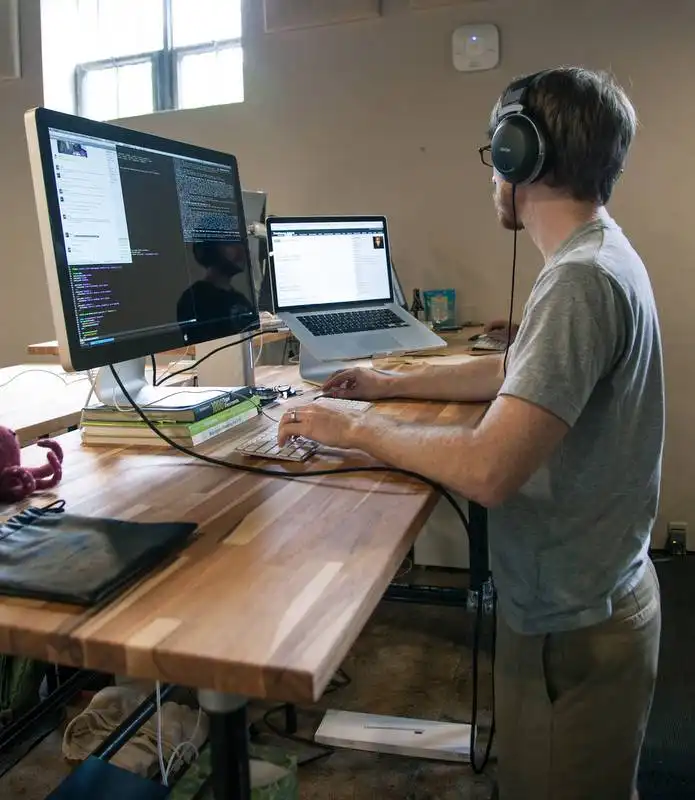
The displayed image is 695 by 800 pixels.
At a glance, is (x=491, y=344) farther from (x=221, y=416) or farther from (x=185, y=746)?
(x=185, y=746)

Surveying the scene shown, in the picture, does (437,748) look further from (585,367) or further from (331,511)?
(585,367)

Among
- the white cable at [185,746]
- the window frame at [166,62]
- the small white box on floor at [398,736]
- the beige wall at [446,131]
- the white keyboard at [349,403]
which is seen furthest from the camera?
the window frame at [166,62]

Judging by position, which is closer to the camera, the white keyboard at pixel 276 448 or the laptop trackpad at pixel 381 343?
the white keyboard at pixel 276 448

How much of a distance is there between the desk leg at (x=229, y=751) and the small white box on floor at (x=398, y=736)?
3.95 ft

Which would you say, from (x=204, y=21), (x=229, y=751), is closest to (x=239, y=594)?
(x=229, y=751)

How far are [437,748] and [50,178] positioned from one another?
1.52 m

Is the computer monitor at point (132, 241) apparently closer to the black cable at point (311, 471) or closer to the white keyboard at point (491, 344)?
the black cable at point (311, 471)

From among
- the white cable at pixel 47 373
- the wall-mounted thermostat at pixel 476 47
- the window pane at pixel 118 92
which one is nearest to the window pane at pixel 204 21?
the window pane at pixel 118 92

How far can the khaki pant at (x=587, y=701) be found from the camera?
1.00 meters

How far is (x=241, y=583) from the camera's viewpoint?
0.68 meters

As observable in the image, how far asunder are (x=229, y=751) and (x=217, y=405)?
728 mm

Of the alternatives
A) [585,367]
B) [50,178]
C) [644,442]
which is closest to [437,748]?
[644,442]

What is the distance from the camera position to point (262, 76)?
325cm

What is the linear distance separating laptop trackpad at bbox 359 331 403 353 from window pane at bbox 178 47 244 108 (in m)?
2.00
